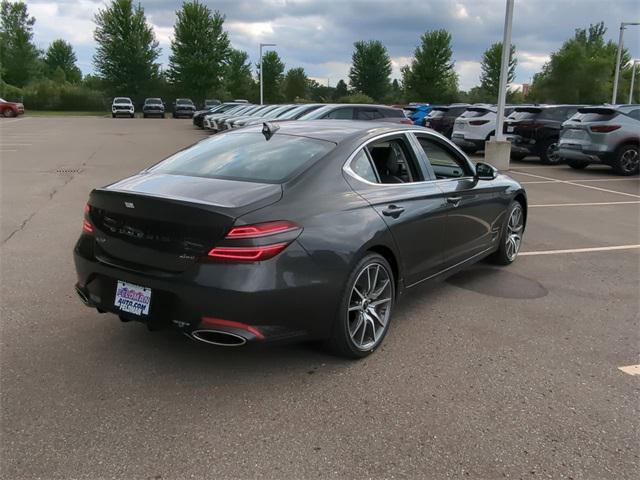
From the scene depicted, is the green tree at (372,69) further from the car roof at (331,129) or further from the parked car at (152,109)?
the car roof at (331,129)

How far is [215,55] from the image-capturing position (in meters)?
59.7

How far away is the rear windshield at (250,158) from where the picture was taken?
368 cm

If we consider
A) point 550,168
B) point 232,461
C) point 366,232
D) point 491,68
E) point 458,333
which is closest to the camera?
point 232,461

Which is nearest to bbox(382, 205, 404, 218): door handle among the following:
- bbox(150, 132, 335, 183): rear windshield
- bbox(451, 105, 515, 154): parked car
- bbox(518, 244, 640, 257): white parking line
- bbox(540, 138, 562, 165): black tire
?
bbox(150, 132, 335, 183): rear windshield

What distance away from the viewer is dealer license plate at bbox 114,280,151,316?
325cm

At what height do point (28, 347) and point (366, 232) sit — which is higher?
point (366, 232)

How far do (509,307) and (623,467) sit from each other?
7.26 ft

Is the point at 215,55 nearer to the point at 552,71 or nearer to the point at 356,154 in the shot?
the point at 552,71

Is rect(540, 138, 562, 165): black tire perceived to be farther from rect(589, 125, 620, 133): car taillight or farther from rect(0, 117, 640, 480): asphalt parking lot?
rect(0, 117, 640, 480): asphalt parking lot

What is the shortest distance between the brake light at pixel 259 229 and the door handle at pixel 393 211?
933mm

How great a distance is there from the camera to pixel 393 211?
3.96 m

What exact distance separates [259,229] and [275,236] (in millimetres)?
98

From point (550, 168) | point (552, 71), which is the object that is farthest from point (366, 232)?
point (552, 71)

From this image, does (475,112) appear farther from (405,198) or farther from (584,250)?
(405,198)
